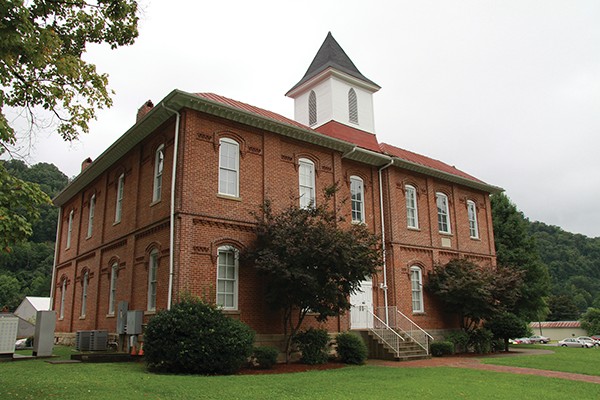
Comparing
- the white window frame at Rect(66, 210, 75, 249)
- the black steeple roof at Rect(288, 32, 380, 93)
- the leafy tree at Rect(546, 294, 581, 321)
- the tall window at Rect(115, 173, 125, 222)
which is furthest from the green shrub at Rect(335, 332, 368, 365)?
the leafy tree at Rect(546, 294, 581, 321)

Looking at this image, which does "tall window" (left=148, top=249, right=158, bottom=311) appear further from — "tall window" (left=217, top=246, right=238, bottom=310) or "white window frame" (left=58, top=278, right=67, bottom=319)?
"white window frame" (left=58, top=278, right=67, bottom=319)

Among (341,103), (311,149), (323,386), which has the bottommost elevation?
(323,386)

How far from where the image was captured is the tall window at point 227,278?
52.5 ft

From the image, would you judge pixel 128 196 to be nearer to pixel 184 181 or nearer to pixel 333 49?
pixel 184 181

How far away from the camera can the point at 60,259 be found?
28.7 m

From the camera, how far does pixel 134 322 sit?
1662 centimetres

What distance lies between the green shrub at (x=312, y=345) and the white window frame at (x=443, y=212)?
10803mm

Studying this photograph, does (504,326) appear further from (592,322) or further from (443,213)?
(592,322)

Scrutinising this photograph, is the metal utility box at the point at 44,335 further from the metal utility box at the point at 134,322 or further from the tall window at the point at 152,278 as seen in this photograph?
the tall window at the point at 152,278

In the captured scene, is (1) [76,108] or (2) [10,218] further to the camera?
(1) [76,108]

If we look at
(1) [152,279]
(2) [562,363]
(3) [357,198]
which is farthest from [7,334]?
(2) [562,363]

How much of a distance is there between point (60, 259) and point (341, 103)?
18.2m

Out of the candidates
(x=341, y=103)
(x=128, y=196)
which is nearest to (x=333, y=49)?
(x=341, y=103)

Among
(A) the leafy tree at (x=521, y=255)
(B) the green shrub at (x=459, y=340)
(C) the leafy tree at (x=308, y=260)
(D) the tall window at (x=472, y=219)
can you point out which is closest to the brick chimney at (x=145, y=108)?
(C) the leafy tree at (x=308, y=260)
